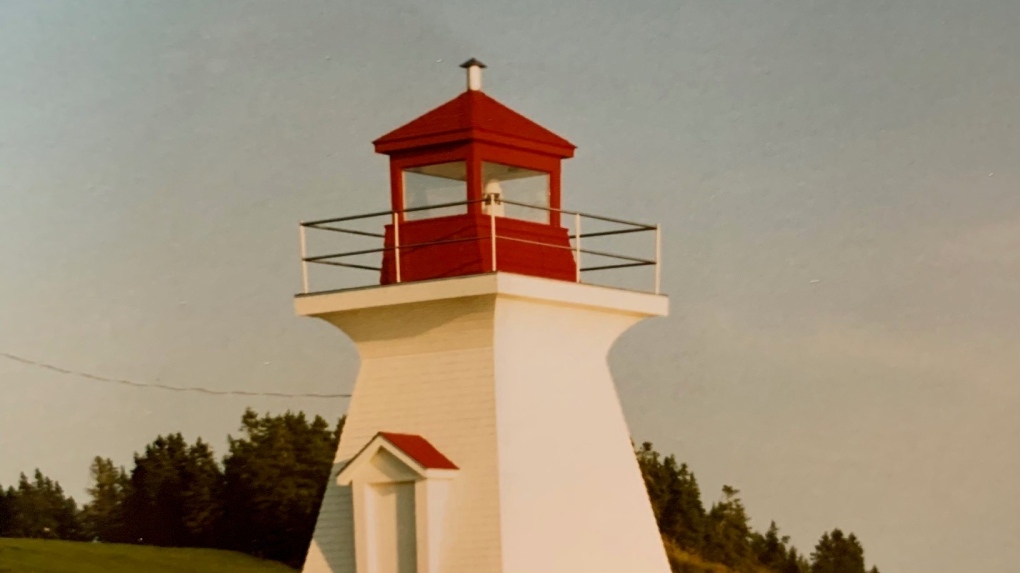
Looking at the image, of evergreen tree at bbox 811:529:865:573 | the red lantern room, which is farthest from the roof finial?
evergreen tree at bbox 811:529:865:573

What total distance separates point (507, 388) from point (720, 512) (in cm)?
1647

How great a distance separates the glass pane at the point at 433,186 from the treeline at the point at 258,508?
13.9 m

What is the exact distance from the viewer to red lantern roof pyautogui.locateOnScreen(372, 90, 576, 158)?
18.8 m

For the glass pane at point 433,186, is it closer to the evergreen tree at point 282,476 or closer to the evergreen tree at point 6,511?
the evergreen tree at point 282,476

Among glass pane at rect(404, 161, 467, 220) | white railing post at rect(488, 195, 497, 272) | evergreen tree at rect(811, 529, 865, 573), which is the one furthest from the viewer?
evergreen tree at rect(811, 529, 865, 573)

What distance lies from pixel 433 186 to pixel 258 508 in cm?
1894

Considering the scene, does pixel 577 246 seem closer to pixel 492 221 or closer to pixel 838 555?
pixel 492 221

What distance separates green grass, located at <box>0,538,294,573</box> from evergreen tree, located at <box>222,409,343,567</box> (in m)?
0.63

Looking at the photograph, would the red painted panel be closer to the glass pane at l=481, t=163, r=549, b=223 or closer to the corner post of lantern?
the corner post of lantern

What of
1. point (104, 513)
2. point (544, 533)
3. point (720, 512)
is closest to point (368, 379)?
point (544, 533)

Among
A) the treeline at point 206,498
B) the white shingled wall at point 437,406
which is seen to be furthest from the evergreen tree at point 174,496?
the white shingled wall at point 437,406

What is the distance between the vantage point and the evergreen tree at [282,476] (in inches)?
1384

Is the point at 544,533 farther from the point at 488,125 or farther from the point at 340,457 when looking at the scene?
the point at 488,125

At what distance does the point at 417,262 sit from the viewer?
18906 millimetres
